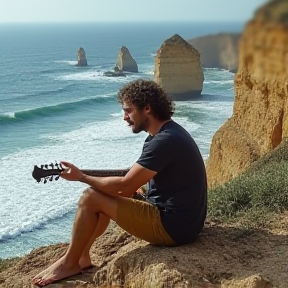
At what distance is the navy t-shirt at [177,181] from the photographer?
4.08 metres

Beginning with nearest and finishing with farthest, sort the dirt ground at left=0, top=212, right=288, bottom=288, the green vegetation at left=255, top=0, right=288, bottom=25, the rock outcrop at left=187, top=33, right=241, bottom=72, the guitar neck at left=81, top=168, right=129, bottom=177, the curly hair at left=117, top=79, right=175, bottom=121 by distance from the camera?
the green vegetation at left=255, top=0, right=288, bottom=25 → the rock outcrop at left=187, top=33, right=241, bottom=72 → the dirt ground at left=0, top=212, right=288, bottom=288 → the curly hair at left=117, top=79, right=175, bottom=121 → the guitar neck at left=81, top=168, right=129, bottom=177

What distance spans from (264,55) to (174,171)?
2970mm

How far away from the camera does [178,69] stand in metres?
45.4

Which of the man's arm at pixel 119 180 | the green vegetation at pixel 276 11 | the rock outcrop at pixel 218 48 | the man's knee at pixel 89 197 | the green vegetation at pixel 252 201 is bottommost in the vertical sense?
the green vegetation at pixel 252 201

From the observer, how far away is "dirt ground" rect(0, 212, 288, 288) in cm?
383

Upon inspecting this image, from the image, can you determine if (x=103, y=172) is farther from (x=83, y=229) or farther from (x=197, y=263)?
(x=197, y=263)

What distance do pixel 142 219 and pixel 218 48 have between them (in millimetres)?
2781

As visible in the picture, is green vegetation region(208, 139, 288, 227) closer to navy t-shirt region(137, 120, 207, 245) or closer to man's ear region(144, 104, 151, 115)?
navy t-shirt region(137, 120, 207, 245)

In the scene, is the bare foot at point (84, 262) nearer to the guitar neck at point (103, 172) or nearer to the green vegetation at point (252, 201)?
the guitar neck at point (103, 172)

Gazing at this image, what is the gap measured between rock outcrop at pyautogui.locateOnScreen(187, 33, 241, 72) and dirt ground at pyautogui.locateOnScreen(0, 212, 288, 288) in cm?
236

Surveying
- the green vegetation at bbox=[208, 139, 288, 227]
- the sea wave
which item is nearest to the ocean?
the sea wave

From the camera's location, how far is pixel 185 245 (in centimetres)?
432

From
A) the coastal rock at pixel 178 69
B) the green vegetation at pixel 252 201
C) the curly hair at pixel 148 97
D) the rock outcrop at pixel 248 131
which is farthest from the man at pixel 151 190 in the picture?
the coastal rock at pixel 178 69

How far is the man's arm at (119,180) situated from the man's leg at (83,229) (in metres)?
0.07
